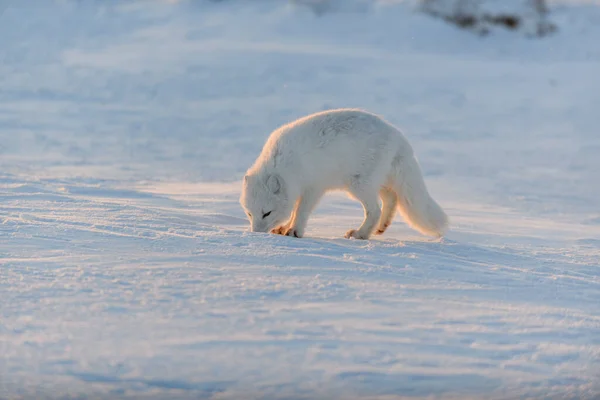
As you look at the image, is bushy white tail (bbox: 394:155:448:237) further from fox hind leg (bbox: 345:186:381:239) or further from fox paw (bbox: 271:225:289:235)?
fox paw (bbox: 271:225:289:235)

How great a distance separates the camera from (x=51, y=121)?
11.2 meters

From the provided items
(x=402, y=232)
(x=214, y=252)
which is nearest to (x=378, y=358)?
(x=214, y=252)

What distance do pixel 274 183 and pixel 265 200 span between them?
119mm

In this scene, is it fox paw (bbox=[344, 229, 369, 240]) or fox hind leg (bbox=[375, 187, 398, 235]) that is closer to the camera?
fox paw (bbox=[344, 229, 369, 240])

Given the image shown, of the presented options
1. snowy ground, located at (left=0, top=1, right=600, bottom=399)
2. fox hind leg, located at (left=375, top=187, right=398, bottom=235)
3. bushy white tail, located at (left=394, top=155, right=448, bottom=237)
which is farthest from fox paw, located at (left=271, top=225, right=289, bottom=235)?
bushy white tail, located at (left=394, top=155, right=448, bottom=237)

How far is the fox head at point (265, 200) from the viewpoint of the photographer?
500 centimetres

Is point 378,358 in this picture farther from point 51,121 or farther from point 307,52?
point 307,52

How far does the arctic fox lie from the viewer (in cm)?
503

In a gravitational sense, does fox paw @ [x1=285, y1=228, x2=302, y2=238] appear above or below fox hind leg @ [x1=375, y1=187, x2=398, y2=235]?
below

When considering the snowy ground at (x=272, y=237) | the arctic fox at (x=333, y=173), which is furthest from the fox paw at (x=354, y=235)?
the snowy ground at (x=272, y=237)

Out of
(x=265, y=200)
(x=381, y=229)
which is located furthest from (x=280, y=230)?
(x=381, y=229)

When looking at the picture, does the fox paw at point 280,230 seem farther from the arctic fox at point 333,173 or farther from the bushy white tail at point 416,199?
the bushy white tail at point 416,199

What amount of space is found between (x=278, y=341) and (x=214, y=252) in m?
1.23

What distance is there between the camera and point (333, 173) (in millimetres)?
5082
